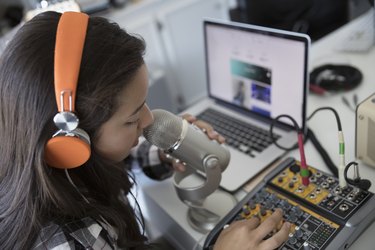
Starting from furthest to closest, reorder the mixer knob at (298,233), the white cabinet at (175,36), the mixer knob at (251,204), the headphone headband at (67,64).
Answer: the white cabinet at (175,36) → the mixer knob at (251,204) → the mixer knob at (298,233) → the headphone headband at (67,64)

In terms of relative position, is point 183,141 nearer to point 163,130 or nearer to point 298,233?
point 163,130

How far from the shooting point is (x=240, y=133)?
1091 mm

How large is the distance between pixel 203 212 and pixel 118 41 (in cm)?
43

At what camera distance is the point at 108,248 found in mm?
733

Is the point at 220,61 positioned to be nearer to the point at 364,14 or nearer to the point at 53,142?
the point at 53,142

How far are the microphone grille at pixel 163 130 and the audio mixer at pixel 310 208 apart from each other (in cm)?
21

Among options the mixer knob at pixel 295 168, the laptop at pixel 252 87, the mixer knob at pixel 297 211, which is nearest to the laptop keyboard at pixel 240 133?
the laptop at pixel 252 87

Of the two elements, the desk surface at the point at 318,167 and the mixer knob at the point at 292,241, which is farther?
the desk surface at the point at 318,167

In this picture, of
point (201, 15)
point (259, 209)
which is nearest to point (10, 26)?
point (201, 15)

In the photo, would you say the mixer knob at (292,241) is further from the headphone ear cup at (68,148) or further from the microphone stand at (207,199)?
the headphone ear cup at (68,148)

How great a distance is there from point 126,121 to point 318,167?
50cm

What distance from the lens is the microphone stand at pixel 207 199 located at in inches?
32.2

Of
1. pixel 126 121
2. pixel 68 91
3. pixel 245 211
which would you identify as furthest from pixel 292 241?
pixel 68 91

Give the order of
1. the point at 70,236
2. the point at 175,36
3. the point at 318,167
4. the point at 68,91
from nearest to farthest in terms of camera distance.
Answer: the point at 68,91
the point at 70,236
the point at 318,167
the point at 175,36
